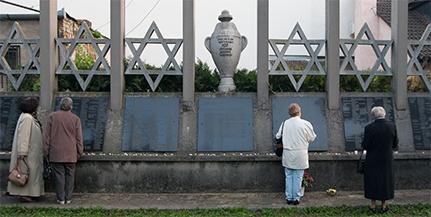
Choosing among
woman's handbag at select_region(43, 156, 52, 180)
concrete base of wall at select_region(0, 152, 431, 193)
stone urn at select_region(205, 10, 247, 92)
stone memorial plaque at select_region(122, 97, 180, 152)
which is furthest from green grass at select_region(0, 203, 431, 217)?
stone urn at select_region(205, 10, 247, 92)

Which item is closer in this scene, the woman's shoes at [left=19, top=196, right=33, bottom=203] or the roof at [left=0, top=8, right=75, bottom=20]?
the woman's shoes at [left=19, top=196, right=33, bottom=203]

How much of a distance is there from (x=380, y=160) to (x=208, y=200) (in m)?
2.70

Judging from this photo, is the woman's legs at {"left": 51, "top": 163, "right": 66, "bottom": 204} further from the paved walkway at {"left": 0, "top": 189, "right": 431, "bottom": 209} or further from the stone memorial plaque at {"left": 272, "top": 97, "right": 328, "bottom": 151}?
the stone memorial plaque at {"left": 272, "top": 97, "right": 328, "bottom": 151}

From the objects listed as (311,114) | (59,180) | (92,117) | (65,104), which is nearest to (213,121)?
(311,114)

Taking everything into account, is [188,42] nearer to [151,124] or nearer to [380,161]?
[151,124]

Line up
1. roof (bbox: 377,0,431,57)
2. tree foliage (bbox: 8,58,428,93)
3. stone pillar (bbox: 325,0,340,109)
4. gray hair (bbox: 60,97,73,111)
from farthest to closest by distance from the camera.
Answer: roof (bbox: 377,0,431,57), tree foliage (bbox: 8,58,428,93), stone pillar (bbox: 325,0,340,109), gray hair (bbox: 60,97,73,111)

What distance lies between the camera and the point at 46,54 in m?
7.95

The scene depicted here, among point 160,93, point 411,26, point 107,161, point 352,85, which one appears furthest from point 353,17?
point 107,161

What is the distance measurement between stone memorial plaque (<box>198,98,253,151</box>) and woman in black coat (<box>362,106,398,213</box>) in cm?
227

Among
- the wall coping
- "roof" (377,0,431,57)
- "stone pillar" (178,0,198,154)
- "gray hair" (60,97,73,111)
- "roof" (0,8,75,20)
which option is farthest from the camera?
"roof" (377,0,431,57)

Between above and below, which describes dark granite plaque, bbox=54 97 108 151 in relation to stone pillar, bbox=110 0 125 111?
below

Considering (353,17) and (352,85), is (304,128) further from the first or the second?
(353,17)

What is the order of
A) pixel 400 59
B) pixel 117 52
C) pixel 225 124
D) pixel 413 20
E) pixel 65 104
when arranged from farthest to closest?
pixel 413 20 < pixel 400 59 < pixel 117 52 < pixel 225 124 < pixel 65 104

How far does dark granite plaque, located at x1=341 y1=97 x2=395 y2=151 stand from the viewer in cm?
748
